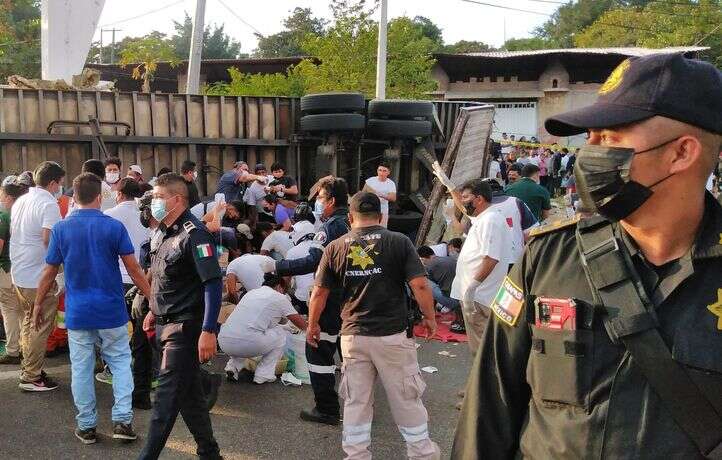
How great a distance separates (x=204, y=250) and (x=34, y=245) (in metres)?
2.51

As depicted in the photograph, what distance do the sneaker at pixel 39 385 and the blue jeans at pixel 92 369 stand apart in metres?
1.14

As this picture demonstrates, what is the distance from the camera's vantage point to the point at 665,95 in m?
1.52

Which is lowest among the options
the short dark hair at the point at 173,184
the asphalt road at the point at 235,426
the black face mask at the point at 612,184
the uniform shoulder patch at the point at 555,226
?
the asphalt road at the point at 235,426

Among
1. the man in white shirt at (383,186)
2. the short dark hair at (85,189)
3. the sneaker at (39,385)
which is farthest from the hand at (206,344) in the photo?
the man in white shirt at (383,186)

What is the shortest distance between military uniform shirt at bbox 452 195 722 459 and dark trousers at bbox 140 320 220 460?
108 inches

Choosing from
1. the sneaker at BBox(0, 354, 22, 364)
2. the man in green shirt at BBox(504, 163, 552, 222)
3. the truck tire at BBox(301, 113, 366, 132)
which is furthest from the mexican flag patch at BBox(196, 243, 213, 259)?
the truck tire at BBox(301, 113, 366, 132)

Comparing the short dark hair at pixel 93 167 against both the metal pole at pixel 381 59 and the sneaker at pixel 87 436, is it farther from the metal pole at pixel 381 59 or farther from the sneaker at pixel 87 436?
the metal pole at pixel 381 59

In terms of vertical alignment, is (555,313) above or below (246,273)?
above

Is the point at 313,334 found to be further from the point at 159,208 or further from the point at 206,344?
the point at 159,208

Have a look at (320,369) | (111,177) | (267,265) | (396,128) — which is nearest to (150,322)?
Answer: (320,369)

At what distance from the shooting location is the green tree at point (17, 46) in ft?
132

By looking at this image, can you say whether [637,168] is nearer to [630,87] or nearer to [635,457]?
[630,87]

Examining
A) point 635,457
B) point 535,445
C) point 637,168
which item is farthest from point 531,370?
point 637,168

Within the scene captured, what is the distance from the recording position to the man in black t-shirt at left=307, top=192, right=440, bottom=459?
4219 mm
